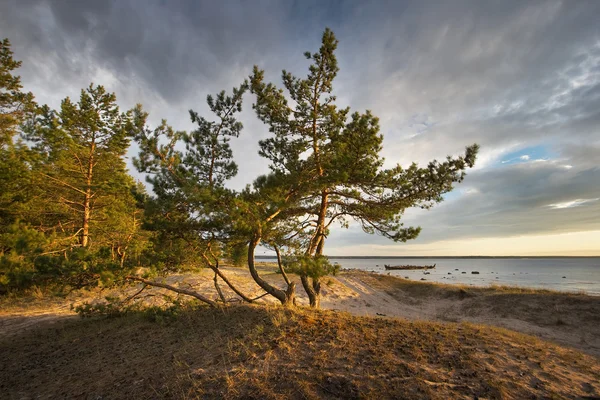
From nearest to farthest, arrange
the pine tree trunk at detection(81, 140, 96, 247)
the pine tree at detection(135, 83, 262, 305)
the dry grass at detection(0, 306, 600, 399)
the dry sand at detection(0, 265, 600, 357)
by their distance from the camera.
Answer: the dry grass at detection(0, 306, 600, 399) < the pine tree at detection(135, 83, 262, 305) < the dry sand at detection(0, 265, 600, 357) < the pine tree trunk at detection(81, 140, 96, 247)

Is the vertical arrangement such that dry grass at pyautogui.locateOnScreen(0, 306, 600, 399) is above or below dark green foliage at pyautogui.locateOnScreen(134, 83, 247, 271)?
below

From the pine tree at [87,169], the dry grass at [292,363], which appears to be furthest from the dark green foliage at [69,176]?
the dry grass at [292,363]

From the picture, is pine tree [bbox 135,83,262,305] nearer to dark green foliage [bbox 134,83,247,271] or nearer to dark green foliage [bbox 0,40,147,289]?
dark green foliage [bbox 134,83,247,271]

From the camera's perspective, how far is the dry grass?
15.0 feet

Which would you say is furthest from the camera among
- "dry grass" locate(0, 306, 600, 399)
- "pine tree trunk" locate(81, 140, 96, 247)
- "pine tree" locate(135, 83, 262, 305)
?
"pine tree trunk" locate(81, 140, 96, 247)

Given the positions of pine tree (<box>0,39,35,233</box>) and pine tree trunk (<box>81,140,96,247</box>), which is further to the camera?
pine tree trunk (<box>81,140,96,247</box>)

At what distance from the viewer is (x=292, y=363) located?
17.4 feet

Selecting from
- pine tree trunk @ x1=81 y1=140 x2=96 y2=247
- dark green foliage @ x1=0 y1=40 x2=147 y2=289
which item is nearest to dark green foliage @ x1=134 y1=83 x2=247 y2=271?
dark green foliage @ x1=0 y1=40 x2=147 y2=289

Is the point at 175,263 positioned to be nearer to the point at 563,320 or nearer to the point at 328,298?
the point at 328,298

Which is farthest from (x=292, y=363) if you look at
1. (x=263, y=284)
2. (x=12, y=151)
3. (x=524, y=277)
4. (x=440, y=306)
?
(x=524, y=277)

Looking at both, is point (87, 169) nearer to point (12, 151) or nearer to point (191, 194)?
point (12, 151)

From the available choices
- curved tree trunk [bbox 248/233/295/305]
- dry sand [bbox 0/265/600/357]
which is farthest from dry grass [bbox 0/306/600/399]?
dry sand [bbox 0/265/600/357]

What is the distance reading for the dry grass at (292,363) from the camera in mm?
4574

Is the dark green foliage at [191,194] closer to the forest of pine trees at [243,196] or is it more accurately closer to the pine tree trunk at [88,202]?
the forest of pine trees at [243,196]
